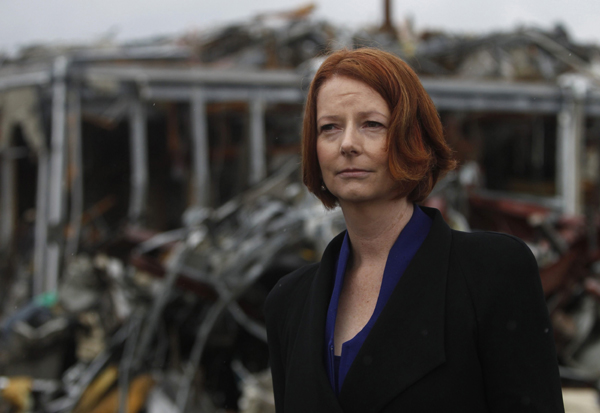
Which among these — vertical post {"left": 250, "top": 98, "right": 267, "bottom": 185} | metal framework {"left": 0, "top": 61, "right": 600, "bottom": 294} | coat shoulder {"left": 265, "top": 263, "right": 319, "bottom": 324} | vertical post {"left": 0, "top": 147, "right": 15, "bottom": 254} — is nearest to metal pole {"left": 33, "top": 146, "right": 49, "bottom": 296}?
metal framework {"left": 0, "top": 61, "right": 600, "bottom": 294}

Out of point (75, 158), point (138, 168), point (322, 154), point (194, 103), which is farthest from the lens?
point (138, 168)

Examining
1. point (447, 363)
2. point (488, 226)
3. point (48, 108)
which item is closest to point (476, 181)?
point (488, 226)

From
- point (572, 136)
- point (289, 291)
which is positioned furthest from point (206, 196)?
point (289, 291)

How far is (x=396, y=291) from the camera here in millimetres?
1096

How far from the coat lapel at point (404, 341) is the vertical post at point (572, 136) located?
8.59 metres

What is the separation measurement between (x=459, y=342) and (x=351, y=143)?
423mm

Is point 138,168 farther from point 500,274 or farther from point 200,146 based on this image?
point 500,274

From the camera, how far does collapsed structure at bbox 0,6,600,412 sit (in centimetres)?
473

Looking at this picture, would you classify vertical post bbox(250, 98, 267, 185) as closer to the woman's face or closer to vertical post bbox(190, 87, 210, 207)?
vertical post bbox(190, 87, 210, 207)

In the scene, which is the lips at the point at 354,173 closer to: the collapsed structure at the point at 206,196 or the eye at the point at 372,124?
the eye at the point at 372,124

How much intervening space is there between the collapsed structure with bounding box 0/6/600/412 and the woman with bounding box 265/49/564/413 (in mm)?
324

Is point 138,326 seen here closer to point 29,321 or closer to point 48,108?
point 29,321

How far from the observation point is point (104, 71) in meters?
7.41

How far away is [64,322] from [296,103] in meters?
4.50
